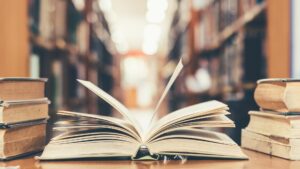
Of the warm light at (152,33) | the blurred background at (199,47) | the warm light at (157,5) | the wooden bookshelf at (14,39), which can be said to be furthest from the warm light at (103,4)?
the wooden bookshelf at (14,39)

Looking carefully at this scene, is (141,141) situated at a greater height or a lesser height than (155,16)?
lesser

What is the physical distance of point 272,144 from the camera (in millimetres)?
775

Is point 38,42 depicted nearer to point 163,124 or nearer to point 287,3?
point 287,3

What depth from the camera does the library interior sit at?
73cm

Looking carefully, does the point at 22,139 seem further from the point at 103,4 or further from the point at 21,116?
the point at 103,4

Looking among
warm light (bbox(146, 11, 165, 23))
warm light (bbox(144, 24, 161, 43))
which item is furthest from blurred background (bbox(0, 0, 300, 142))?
warm light (bbox(144, 24, 161, 43))

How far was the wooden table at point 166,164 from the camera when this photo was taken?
67cm

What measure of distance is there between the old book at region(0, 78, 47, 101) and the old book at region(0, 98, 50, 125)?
14mm

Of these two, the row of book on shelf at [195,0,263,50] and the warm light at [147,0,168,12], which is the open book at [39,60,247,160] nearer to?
the row of book on shelf at [195,0,263,50]

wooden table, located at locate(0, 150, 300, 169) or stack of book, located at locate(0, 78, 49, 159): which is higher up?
stack of book, located at locate(0, 78, 49, 159)

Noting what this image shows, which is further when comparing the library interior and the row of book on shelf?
the row of book on shelf

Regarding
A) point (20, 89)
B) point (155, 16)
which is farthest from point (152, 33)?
point (20, 89)

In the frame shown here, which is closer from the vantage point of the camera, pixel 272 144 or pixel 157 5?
pixel 272 144

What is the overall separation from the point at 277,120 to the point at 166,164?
8.8 inches
